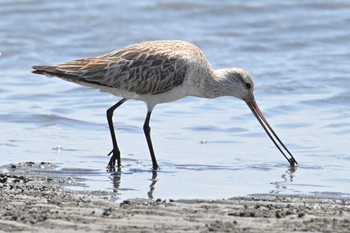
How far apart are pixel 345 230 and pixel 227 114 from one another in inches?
251

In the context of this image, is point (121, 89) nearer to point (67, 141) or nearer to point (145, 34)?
point (67, 141)

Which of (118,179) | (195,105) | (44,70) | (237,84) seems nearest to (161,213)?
(118,179)

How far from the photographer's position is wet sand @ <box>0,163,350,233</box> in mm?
6887

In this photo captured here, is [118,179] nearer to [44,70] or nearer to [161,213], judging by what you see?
[44,70]

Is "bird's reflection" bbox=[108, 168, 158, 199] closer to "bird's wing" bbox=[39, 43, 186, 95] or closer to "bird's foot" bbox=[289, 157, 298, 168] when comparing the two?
"bird's wing" bbox=[39, 43, 186, 95]

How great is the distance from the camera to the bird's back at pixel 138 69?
34.6ft

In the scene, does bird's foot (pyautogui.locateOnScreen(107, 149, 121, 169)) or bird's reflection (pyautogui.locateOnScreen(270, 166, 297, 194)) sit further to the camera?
bird's foot (pyautogui.locateOnScreen(107, 149, 121, 169))

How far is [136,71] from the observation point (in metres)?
10.7

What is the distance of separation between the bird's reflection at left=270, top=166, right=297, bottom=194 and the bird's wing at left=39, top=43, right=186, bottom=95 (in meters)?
1.61

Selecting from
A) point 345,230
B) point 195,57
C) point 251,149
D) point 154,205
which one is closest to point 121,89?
point 195,57

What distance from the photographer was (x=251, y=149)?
36.7ft

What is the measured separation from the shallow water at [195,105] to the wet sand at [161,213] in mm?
553

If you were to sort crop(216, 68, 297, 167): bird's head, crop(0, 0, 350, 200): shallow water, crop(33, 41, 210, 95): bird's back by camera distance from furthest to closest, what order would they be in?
crop(216, 68, 297, 167): bird's head < crop(33, 41, 210, 95): bird's back < crop(0, 0, 350, 200): shallow water

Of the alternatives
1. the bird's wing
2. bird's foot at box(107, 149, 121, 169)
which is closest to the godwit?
the bird's wing
